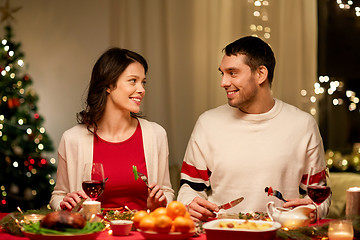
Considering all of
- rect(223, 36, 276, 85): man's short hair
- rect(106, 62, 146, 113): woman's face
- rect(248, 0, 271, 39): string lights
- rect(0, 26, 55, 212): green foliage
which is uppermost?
rect(248, 0, 271, 39): string lights

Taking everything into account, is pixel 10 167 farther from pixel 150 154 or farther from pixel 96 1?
pixel 150 154

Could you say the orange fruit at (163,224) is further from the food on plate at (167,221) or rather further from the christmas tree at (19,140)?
the christmas tree at (19,140)

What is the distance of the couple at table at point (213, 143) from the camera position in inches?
115

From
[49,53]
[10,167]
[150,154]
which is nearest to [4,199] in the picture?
[10,167]

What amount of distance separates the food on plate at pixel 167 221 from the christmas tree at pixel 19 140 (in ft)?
10.4

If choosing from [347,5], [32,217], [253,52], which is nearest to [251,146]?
[253,52]

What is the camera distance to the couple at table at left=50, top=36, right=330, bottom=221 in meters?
2.92

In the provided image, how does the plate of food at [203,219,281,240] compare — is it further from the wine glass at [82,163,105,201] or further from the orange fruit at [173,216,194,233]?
the wine glass at [82,163,105,201]

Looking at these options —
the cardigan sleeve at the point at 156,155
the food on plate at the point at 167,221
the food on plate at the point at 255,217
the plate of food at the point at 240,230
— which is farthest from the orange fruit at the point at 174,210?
the cardigan sleeve at the point at 156,155

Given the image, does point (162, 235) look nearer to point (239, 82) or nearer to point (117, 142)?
point (117, 142)

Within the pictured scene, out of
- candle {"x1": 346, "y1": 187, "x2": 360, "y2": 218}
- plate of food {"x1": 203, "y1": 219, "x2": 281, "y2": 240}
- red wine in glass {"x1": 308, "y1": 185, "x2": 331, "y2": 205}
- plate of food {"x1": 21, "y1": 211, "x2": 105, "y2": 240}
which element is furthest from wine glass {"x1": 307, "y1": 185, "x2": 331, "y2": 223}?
plate of food {"x1": 21, "y1": 211, "x2": 105, "y2": 240}

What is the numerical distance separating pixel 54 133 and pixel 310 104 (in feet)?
8.08

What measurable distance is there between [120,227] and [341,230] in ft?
2.57

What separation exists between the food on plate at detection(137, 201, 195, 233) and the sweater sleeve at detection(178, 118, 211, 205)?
0.99 metres
